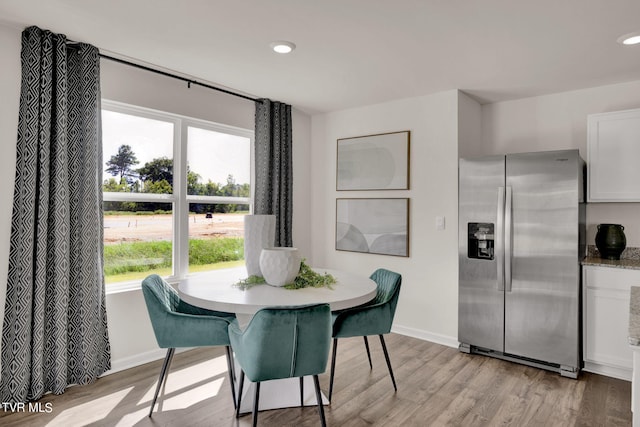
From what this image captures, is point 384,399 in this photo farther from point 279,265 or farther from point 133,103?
point 133,103

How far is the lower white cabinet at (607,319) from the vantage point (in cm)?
292

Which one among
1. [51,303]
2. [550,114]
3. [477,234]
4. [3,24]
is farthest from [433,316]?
[3,24]

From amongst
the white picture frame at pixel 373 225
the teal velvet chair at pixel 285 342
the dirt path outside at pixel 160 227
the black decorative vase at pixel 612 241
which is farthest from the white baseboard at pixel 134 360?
the black decorative vase at pixel 612 241

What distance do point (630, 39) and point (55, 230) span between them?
393 cm

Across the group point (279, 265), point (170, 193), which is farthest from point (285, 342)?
point (170, 193)

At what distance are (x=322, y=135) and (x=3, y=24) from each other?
3038 millimetres

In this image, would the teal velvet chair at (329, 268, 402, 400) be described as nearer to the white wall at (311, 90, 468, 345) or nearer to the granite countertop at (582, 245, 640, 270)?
the white wall at (311, 90, 468, 345)

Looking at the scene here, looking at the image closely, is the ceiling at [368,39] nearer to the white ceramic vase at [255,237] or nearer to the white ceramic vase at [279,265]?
the white ceramic vase at [255,237]

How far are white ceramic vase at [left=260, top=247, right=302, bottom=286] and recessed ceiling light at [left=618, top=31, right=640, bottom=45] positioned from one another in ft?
8.20

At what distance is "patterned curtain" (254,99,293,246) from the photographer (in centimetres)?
408

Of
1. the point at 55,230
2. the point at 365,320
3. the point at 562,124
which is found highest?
the point at 562,124

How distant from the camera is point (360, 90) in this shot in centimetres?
377

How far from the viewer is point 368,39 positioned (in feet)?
8.59

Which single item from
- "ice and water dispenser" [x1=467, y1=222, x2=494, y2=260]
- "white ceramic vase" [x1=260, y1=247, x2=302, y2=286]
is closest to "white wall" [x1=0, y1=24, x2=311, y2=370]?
"white ceramic vase" [x1=260, y1=247, x2=302, y2=286]
